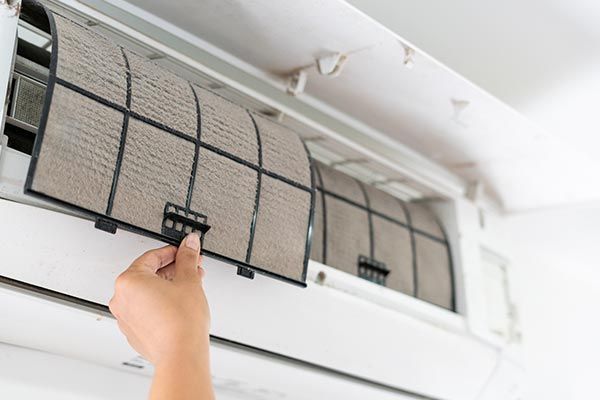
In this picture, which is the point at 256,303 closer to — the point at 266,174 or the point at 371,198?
the point at 266,174

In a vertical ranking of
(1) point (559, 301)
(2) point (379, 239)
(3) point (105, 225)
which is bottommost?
(3) point (105, 225)

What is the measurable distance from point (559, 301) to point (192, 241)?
75.0 inches

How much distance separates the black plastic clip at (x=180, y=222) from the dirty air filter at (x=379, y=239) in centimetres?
34

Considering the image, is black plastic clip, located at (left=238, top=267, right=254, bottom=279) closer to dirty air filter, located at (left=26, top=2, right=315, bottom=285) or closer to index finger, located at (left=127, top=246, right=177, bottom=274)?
dirty air filter, located at (left=26, top=2, right=315, bottom=285)

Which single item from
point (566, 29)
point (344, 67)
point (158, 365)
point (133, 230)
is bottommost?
point (158, 365)

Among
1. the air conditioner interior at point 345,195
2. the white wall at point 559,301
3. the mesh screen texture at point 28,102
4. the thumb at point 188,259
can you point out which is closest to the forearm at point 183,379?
the thumb at point 188,259

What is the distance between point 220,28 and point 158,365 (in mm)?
712

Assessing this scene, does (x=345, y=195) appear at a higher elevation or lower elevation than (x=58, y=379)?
higher

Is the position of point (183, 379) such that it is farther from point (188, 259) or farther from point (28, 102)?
point (28, 102)

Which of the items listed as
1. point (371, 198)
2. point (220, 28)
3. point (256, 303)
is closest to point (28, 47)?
point (220, 28)

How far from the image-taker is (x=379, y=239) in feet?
4.90

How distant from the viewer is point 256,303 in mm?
1202

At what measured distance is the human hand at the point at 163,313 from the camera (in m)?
0.83

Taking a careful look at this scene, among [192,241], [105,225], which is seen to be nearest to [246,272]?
[192,241]
